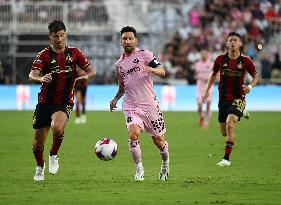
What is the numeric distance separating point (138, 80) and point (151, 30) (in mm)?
27416

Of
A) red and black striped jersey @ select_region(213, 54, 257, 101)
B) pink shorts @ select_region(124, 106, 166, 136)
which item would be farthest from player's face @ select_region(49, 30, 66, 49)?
red and black striped jersey @ select_region(213, 54, 257, 101)

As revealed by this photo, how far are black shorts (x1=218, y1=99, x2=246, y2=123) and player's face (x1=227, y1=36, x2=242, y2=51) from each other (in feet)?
3.20

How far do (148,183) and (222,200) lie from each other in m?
2.37

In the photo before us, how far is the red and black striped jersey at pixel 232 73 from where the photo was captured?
17.8 metres

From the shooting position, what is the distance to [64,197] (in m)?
12.0

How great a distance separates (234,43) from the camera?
17578 mm

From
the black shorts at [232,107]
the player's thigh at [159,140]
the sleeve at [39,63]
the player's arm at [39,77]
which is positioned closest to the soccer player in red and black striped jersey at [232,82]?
the black shorts at [232,107]

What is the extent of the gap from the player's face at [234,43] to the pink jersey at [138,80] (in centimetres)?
358

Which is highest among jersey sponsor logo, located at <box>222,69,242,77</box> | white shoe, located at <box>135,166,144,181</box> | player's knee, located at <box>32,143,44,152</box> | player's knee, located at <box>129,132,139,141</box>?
jersey sponsor logo, located at <box>222,69,242,77</box>

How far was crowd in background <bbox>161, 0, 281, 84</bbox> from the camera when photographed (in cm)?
4016

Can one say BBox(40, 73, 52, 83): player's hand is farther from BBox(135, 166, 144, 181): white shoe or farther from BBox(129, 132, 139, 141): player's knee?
BBox(135, 166, 144, 181): white shoe

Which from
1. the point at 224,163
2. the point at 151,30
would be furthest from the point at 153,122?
the point at 151,30

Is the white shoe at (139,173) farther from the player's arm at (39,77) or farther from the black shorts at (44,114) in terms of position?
the player's arm at (39,77)

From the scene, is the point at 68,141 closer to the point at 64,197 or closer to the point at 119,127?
the point at 119,127
